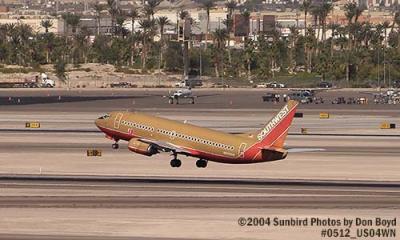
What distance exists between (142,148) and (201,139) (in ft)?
16.1

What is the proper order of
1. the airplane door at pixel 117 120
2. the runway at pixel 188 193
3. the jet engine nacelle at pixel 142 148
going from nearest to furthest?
the runway at pixel 188 193 → the jet engine nacelle at pixel 142 148 → the airplane door at pixel 117 120

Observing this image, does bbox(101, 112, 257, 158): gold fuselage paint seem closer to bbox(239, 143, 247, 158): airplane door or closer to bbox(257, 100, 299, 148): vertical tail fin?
bbox(239, 143, 247, 158): airplane door

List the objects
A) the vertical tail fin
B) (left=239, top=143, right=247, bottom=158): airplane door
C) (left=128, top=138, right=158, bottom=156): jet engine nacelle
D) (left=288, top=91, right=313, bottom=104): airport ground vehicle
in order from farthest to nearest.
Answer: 1. (left=288, top=91, right=313, bottom=104): airport ground vehicle
2. (left=128, top=138, right=158, bottom=156): jet engine nacelle
3. (left=239, top=143, right=247, bottom=158): airplane door
4. the vertical tail fin

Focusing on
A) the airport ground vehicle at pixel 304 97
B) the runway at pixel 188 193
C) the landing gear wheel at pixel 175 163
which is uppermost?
the runway at pixel 188 193

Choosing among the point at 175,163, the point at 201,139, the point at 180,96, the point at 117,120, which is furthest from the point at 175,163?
the point at 180,96

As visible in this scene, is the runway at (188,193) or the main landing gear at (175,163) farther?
the main landing gear at (175,163)

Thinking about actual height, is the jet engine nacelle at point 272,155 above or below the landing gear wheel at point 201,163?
above

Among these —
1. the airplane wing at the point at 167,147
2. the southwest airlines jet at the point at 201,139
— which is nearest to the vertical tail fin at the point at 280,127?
the southwest airlines jet at the point at 201,139

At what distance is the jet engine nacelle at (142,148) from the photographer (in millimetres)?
92750

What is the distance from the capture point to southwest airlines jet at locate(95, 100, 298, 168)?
85.9m

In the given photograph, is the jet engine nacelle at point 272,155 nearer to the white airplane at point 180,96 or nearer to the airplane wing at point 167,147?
the airplane wing at point 167,147

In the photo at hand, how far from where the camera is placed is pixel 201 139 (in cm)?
9044

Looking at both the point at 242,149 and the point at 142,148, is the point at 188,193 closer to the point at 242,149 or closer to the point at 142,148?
the point at 242,149

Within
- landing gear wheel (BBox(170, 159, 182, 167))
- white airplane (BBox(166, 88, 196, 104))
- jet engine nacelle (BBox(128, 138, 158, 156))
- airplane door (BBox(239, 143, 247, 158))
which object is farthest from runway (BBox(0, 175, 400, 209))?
white airplane (BBox(166, 88, 196, 104))
